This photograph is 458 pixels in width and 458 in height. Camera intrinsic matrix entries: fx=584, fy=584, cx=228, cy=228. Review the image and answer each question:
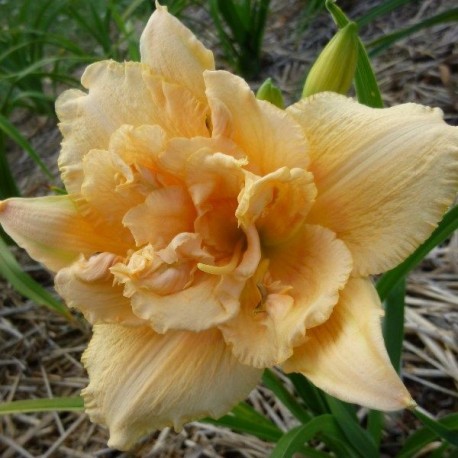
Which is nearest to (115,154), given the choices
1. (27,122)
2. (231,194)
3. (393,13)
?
(231,194)

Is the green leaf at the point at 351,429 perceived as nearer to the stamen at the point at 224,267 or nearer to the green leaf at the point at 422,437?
the green leaf at the point at 422,437

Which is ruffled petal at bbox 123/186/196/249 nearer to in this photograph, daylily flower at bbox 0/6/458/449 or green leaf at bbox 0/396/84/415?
daylily flower at bbox 0/6/458/449

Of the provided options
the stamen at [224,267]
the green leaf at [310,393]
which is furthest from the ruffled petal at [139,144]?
the green leaf at [310,393]

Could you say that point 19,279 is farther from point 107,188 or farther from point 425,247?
point 425,247

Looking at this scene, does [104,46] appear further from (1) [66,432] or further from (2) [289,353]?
(2) [289,353]

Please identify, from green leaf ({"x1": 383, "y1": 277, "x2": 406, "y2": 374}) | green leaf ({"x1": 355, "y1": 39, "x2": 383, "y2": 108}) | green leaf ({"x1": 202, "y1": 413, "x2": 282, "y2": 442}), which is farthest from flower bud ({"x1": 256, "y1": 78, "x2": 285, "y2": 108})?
green leaf ({"x1": 202, "y1": 413, "x2": 282, "y2": 442})

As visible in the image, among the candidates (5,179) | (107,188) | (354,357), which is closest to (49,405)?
(107,188)

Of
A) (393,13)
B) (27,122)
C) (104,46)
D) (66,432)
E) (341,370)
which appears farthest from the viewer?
(27,122)
